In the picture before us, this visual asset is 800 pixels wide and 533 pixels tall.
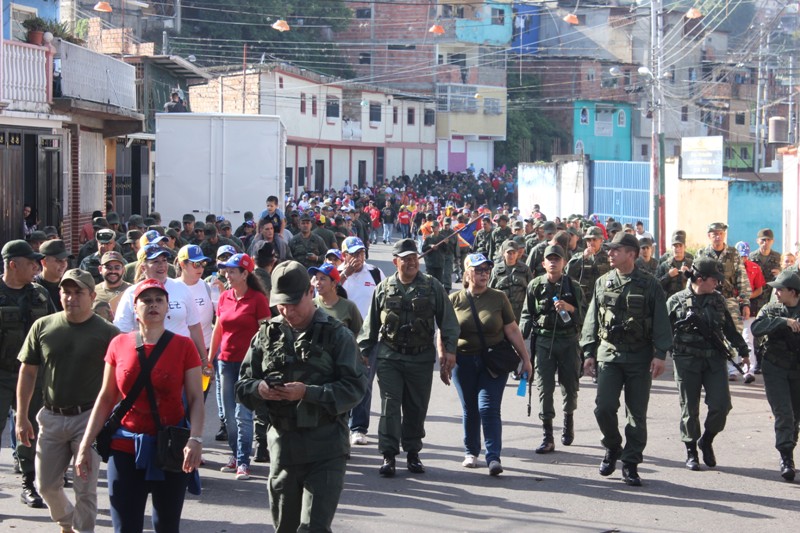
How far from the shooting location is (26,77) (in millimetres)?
19812

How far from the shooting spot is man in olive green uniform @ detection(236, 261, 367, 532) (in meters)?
5.52

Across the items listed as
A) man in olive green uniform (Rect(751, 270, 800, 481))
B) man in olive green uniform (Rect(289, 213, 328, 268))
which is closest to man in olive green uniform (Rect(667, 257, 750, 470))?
man in olive green uniform (Rect(751, 270, 800, 481))

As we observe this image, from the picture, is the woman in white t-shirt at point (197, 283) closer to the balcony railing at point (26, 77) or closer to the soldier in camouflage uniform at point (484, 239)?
the balcony railing at point (26, 77)

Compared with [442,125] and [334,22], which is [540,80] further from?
[334,22]

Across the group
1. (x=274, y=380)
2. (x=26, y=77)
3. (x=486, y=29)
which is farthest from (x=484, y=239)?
(x=486, y=29)

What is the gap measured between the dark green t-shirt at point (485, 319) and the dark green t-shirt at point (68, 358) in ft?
10.7

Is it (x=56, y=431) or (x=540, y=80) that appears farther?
(x=540, y=80)

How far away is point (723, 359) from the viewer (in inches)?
367

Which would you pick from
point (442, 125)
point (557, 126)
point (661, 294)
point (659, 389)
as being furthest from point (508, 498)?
point (557, 126)

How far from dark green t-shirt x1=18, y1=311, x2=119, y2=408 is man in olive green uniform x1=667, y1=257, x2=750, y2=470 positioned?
4.84 meters

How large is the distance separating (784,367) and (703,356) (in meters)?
0.65

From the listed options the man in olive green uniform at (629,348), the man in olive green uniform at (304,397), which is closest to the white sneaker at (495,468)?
the man in olive green uniform at (629,348)

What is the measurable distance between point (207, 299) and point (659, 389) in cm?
607

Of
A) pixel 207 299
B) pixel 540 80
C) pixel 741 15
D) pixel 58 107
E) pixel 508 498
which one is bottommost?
pixel 508 498
